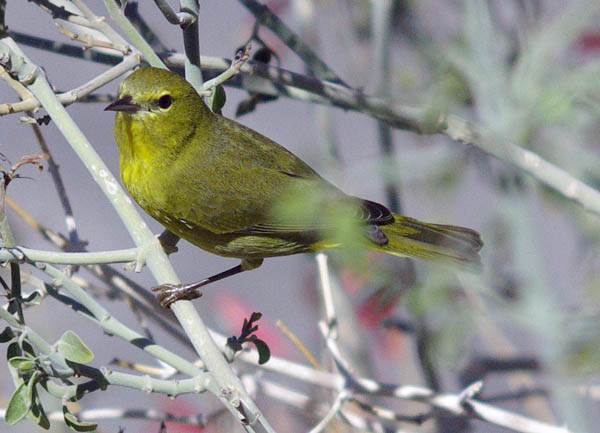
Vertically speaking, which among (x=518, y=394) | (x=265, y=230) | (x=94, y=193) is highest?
(x=94, y=193)

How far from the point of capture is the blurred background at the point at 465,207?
5.50ft

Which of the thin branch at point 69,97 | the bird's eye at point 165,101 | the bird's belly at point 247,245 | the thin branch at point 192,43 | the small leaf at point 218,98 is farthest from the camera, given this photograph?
the bird's belly at point 247,245

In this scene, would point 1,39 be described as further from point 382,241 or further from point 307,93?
point 382,241

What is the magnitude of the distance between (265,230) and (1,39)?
3.44 ft

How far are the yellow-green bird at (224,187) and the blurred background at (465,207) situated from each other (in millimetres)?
90

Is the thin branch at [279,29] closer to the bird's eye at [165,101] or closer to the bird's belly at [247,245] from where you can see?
the bird's eye at [165,101]

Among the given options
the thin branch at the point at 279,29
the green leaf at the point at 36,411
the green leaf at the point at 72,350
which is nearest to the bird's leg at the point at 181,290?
the green leaf at the point at 72,350

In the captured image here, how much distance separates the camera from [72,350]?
1.50 m

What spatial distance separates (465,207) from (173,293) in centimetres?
76

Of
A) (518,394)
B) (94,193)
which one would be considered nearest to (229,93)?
(94,193)

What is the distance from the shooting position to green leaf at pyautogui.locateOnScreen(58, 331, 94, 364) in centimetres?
150

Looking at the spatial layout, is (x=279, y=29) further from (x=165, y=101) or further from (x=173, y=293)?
(x=173, y=293)

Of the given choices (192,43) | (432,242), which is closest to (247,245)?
(432,242)

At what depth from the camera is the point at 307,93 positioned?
7.44 ft
